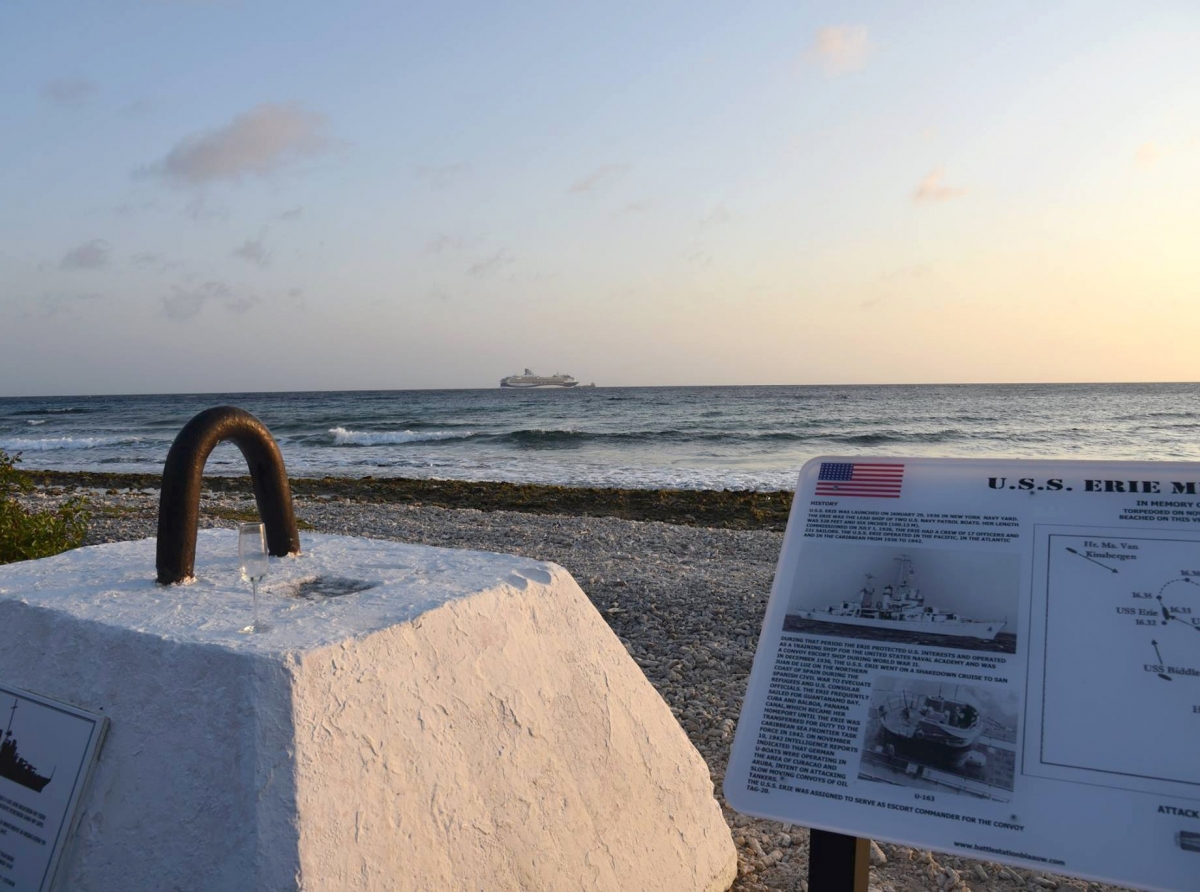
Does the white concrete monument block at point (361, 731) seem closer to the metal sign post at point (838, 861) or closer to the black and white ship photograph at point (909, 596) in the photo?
the metal sign post at point (838, 861)

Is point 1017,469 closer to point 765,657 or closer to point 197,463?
point 765,657

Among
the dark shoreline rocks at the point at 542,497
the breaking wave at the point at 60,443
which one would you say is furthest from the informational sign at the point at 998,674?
the breaking wave at the point at 60,443

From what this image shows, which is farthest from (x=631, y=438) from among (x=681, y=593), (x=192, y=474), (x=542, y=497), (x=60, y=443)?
(x=192, y=474)

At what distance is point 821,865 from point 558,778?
753mm

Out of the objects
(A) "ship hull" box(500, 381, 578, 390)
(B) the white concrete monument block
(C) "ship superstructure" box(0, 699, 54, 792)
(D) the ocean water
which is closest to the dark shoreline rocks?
(D) the ocean water

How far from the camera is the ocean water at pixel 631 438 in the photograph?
21484mm

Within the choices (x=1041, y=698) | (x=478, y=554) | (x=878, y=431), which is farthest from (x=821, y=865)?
(x=878, y=431)

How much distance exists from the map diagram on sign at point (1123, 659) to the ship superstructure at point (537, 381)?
94.5m

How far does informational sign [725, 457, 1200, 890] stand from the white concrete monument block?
67 centimetres

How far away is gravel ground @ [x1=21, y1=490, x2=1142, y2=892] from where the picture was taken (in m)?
3.21

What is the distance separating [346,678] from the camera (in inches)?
77.8

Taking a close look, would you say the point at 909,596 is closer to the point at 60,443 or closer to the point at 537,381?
the point at 60,443

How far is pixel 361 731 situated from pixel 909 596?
1.31 metres

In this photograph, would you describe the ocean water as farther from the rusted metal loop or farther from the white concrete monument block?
the rusted metal loop
